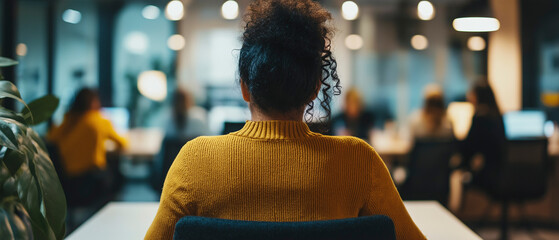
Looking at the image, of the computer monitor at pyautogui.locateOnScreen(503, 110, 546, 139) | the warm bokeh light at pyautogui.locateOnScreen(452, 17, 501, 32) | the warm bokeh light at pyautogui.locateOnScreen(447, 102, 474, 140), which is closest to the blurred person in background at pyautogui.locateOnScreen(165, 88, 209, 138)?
the warm bokeh light at pyautogui.locateOnScreen(452, 17, 501, 32)

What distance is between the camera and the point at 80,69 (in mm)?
6848

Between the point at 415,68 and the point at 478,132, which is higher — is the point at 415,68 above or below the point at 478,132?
above

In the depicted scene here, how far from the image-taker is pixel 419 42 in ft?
25.1

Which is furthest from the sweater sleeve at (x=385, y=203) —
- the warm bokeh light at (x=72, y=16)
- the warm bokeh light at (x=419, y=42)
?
the warm bokeh light at (x=419, y=42)

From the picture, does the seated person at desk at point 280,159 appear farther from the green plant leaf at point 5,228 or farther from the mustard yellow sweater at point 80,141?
the mustard yellow sweater at point 80,141

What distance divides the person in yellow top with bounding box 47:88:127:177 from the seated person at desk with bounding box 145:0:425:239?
11.9ft

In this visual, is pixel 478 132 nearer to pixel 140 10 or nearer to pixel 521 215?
pixel 521 215

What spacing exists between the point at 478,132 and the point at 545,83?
8.49ft

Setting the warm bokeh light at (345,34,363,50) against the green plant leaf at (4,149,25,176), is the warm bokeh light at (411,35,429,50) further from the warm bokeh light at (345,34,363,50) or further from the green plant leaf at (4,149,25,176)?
the green plant leaf at (4,149,25,176)

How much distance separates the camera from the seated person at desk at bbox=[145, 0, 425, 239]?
3.27 feet

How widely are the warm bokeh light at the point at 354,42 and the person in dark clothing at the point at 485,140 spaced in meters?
3.28

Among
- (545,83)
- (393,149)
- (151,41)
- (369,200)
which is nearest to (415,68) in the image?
(545,83)

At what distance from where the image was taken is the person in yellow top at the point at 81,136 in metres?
4.39

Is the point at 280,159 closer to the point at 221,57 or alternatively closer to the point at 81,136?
the point at 81,136
